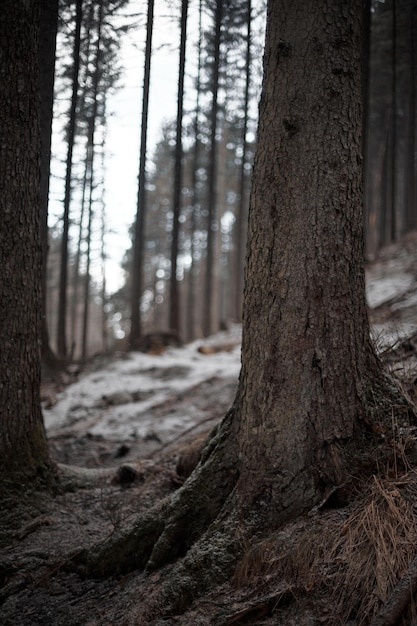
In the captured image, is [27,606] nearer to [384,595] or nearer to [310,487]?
[310,487]

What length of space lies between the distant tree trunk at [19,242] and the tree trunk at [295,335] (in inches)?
52.2

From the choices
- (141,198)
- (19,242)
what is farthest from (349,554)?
(141,198)

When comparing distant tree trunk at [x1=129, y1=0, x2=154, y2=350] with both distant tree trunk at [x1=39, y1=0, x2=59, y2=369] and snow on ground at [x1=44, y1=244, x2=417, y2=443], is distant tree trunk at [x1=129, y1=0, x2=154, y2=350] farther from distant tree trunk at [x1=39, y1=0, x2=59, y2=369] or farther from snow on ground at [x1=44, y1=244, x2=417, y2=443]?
distant tree trunk at [x1=39, y1=0, x2=59, y2=369]

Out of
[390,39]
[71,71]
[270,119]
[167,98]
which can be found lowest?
[270,119]

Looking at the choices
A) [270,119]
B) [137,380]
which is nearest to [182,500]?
[270,119]

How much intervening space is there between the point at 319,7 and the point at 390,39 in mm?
16312

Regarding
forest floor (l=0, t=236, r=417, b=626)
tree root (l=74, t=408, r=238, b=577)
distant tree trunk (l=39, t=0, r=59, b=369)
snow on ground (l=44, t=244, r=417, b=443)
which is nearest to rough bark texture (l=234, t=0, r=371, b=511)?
tree root (l=74, t=408, r=238, b=577)

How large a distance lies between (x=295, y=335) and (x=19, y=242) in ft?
8.80

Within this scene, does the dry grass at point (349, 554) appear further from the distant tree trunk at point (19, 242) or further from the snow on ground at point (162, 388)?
the snow on ground at point (162, 388)

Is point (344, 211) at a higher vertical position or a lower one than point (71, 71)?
lower

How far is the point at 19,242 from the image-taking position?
13.6 feet

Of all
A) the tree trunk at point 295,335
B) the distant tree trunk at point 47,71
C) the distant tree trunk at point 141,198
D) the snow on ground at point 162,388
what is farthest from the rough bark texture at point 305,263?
the distant tree trunk at point 141,198

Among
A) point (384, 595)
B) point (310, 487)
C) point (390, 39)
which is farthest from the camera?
point (390, 39)

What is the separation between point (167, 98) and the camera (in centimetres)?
1252
